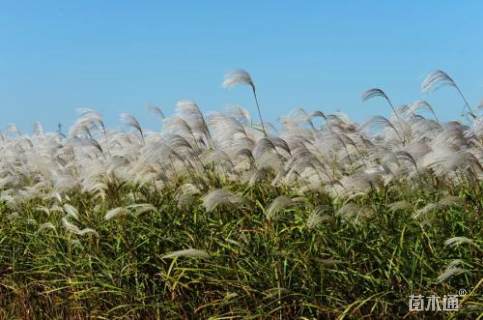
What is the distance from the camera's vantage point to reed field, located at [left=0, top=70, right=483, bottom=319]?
4535mm

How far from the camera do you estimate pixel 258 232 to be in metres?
4.98

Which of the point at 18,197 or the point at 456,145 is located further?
the point at 18,197

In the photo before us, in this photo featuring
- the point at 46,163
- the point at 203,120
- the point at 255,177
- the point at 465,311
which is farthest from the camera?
the point at 46,163

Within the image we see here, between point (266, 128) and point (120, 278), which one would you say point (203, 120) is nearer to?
point (266, 128)

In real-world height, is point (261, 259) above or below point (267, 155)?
below

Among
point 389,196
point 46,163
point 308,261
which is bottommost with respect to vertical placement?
point 308,261

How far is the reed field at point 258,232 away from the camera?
4535 mm

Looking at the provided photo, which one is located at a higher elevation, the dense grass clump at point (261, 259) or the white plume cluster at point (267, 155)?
the white plume cluster at point (267, 155)

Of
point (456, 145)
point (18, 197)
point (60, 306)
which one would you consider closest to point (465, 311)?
point (456, 145)

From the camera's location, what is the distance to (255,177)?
16.8ft

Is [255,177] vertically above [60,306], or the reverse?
[255,177]

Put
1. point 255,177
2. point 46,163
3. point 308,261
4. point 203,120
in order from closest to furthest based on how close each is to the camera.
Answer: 1. point 308,261
2. point 255,177
3. point 203,120
4. point 46,163

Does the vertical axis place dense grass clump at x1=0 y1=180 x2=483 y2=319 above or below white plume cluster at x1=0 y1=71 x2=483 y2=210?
below

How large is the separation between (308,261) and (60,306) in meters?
2.39
